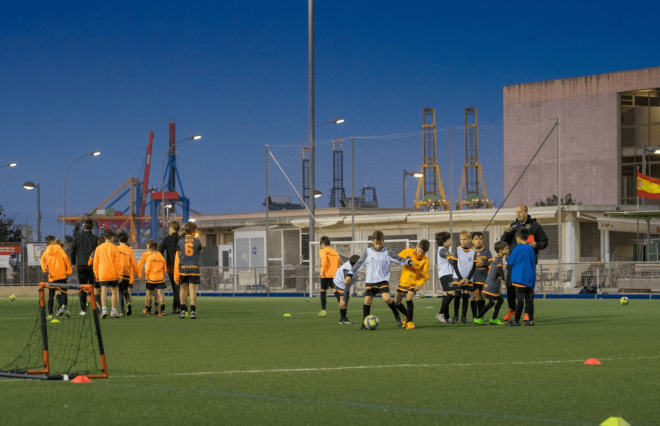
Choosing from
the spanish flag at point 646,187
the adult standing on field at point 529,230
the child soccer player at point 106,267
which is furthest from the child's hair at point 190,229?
the spanish flag at point 646,187

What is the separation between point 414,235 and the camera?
40.3 m

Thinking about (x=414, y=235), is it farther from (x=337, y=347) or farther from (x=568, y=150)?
(x=337, y=347)

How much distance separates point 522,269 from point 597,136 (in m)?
45.2

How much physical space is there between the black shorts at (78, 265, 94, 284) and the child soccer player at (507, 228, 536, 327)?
8.74 m

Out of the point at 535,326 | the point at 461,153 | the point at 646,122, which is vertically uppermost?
the point at 646,122

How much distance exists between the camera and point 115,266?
17375mm

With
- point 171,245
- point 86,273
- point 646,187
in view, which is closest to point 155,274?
point 171,245

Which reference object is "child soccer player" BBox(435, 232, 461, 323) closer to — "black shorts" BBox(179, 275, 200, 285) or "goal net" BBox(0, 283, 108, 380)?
"black shorts" BBox(179, 275, 200, 285)

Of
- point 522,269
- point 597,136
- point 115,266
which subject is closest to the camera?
point 522,269

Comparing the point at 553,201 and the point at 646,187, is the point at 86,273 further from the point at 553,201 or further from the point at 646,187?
the point at 553,201

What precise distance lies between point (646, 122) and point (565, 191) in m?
6.72

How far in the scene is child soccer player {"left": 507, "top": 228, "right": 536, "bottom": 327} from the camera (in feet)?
47.1

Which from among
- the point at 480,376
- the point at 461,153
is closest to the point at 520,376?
the point at 480,376

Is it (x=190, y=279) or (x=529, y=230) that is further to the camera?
(x=190, y=279)
